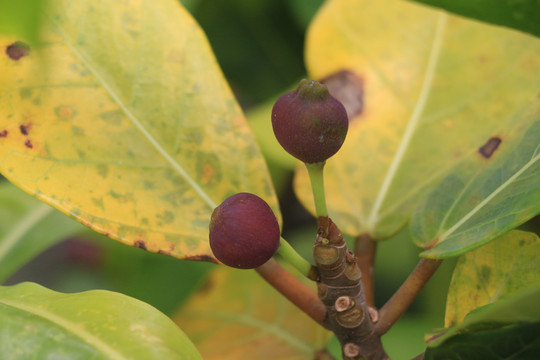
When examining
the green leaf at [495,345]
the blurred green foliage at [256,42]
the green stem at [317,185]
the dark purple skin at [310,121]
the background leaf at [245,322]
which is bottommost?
the background leaf at [245,322]

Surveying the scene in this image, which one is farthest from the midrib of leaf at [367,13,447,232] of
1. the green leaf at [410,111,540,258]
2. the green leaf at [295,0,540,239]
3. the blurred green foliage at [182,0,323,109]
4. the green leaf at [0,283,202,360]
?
the blurred green foliage at [182,0,323,109]

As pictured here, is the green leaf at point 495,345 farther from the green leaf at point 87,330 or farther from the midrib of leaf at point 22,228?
the midrib of leaf at point 22,228

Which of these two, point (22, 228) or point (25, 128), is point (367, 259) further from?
point (22, 228)

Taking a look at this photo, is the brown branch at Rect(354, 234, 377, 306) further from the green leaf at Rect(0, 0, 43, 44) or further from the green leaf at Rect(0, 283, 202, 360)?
the green leaf at Rect(0, 0, 43, 44)

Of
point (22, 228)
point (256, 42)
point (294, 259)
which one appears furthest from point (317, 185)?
point (256, 42)

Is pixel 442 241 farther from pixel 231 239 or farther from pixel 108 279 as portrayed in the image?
pixel 108 279

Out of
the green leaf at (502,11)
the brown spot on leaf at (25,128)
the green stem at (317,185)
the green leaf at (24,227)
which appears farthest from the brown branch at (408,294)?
the green leaf at (24,227)
